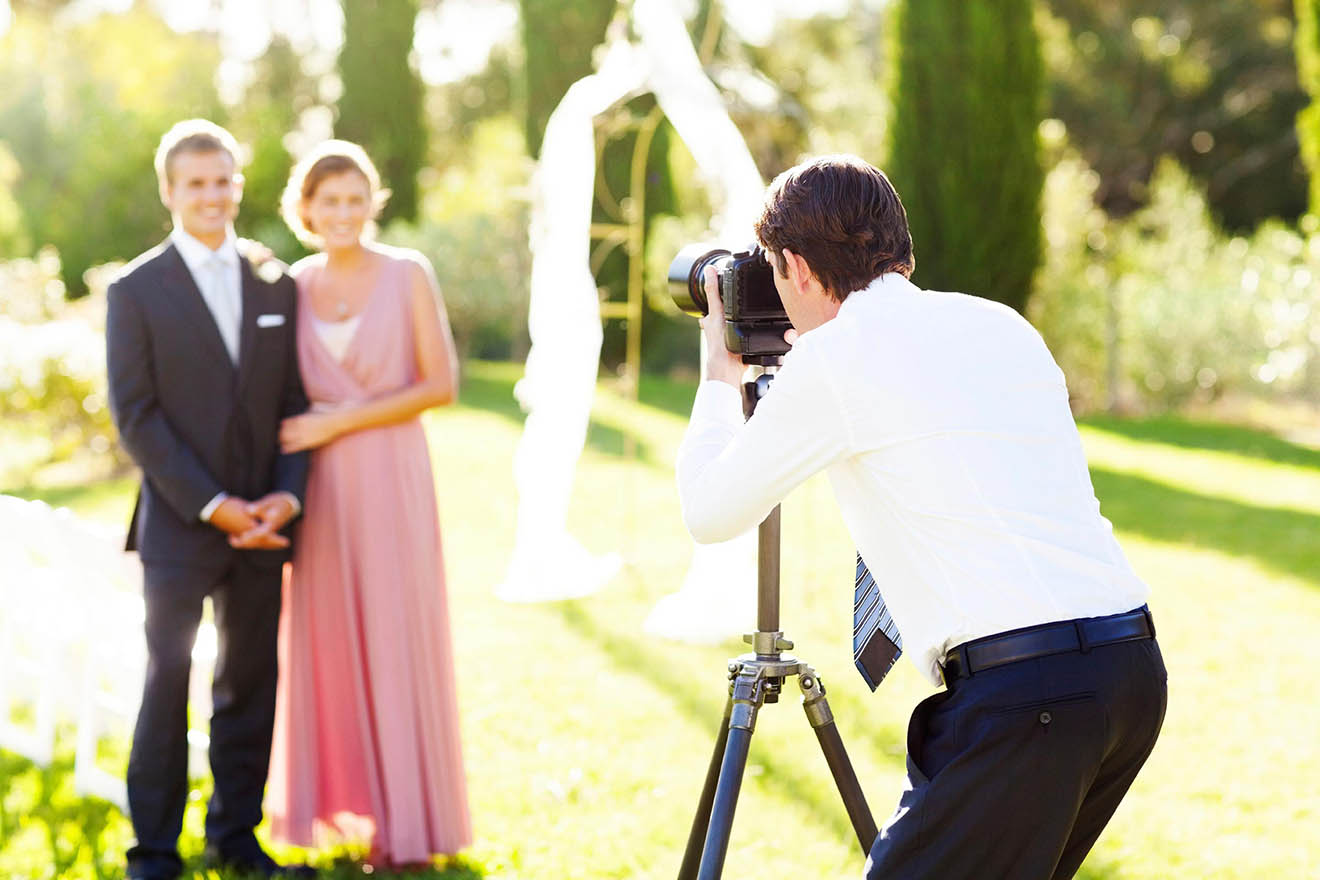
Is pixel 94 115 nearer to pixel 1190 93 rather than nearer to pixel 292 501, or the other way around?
pixel 1190 93

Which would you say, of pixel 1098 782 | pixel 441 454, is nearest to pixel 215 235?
pixel 1098 782

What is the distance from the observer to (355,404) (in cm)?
397

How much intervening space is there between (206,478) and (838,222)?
85.7 inches

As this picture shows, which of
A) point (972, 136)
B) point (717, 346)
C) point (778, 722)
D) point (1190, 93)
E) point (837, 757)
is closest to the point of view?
point (717, 346)

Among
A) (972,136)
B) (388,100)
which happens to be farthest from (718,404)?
(388,100)

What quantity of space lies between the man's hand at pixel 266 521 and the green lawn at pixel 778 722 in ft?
3.16

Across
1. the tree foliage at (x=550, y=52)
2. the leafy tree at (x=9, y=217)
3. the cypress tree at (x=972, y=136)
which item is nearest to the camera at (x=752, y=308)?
the cypress tree at (x=972, y=136)

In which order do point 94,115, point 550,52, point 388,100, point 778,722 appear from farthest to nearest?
point 94,115, point 388,100, point 550,52, point 778,722

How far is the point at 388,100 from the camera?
69.3 ft

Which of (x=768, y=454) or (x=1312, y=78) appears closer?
(x=768, y=454)

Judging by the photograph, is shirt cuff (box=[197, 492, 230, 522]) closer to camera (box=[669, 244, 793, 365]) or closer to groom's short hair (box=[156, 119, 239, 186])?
groom's short hair (box=[156, 119, 239, 186])

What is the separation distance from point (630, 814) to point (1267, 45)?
74.9 feet

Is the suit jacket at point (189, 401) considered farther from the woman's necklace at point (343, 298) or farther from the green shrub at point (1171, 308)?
the green shrub at point (1171, 308)

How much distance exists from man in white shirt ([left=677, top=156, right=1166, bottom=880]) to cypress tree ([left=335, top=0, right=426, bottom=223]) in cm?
1948
